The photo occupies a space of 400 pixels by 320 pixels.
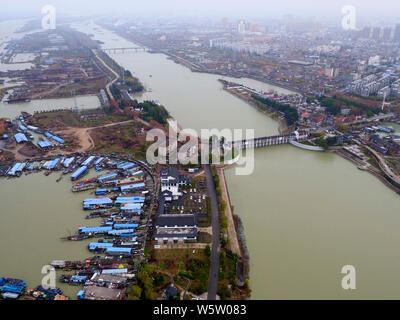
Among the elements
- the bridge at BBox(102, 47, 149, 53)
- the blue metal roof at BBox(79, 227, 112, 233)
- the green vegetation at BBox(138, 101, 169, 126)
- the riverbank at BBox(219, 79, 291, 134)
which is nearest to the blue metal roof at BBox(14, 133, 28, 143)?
the green vegetation at BBox(138, 101, 169, 126)

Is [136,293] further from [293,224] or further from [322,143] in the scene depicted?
[322,143]

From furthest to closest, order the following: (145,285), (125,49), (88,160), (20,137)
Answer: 1. (125,49)
2. (20,137)
3. (88,160)
4. (145,285)

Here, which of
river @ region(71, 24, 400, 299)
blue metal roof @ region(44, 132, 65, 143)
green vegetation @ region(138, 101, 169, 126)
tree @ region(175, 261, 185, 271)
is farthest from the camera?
green vegetation @ region(138, 101, 169, 126)

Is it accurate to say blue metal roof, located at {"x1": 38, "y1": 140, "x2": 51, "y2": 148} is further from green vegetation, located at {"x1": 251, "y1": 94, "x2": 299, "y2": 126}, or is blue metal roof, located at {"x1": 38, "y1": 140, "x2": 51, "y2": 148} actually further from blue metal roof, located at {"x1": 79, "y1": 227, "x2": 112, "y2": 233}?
green vegetation, located at {"x1": 251, "y1": 94, "x2": 299, "y2": 126}

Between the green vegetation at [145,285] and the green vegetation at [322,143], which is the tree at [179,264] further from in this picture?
the green vegetation at [322,143]

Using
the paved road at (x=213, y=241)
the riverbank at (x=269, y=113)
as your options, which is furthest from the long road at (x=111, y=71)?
the paved road at (x=213, y=241)

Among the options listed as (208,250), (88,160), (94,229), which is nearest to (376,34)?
(88,160)

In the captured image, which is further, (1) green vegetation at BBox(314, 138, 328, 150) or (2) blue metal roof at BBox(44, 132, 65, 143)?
(2) blue metal roof at BBox(44, 132, 65, 143)
